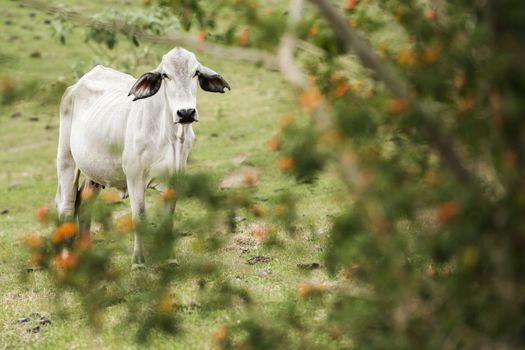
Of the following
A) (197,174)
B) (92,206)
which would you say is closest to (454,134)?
(197,174)

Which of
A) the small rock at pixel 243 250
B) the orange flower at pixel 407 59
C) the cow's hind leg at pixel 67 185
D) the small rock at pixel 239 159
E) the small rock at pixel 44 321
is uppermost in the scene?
the orange flower at pixel 407 59

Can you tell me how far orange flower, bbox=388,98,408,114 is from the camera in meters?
3.74

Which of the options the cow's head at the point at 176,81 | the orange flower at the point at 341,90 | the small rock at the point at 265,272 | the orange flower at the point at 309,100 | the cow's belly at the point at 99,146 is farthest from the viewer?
the cow's belly at the point at 99,146

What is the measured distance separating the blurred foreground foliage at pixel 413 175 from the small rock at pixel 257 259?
534 cm

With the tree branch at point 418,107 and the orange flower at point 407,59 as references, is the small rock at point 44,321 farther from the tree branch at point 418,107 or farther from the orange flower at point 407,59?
the tree branch at point 418,107

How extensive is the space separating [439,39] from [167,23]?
17.1 meters

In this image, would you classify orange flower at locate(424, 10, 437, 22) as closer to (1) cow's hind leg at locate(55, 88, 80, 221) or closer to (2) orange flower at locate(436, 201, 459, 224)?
(2) orange flower at locate(436, 201, 459, 224)

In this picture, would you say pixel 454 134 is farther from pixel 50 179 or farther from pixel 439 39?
pixel 50 179

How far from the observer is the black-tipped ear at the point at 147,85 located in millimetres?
9953

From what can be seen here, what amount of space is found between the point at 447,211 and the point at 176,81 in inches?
256

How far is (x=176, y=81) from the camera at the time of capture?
9.89 metres

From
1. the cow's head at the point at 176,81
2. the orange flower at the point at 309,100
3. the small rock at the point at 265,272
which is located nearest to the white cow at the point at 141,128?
the cow's head at the point at 176,81

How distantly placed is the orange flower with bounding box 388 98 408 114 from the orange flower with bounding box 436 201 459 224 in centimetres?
45

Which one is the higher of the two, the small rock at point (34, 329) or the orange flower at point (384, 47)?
the orange flower at point (384, 47)
